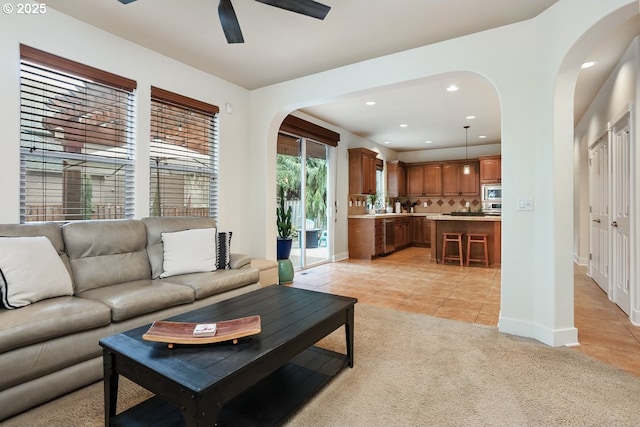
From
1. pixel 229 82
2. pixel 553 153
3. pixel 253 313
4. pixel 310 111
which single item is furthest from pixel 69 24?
pixel 553 153

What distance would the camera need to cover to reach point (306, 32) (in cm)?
303

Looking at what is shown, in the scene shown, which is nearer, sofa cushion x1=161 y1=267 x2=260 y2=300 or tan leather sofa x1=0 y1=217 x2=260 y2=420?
tan leather sofa x1=0 y1=217 x2=260 y2=420

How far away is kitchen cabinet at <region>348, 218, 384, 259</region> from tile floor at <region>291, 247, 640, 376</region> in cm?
32

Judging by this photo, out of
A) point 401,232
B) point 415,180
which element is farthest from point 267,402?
point 415,180

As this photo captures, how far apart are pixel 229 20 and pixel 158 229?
1.98m

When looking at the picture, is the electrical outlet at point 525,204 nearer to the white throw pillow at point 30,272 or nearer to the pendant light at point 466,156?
the white throw pillow at point 30,272

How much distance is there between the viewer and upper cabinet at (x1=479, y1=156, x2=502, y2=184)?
799cm

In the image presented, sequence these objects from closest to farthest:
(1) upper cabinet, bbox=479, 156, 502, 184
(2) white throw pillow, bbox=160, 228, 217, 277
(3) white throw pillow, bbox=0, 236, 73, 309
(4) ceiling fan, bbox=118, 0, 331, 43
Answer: (3) white throw pillow, bbox=0, 236, 73, 309, (4) ceiling fan, bbox=118, 0, 331, 43, (2) white throw pillow, bbox=160, 228, 217, 277, (1) upper cabinet, bbox=479, 156, 502, 184

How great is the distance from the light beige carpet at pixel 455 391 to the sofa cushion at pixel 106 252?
91 cm

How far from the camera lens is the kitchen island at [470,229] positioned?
5980 millimetres

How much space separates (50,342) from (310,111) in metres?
4.67

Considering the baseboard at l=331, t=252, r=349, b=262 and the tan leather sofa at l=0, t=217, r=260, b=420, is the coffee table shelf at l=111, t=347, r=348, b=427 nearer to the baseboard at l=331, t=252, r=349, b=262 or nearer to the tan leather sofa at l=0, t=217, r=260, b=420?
the tan leather sofa at l=0, t=217, r=260, b=420

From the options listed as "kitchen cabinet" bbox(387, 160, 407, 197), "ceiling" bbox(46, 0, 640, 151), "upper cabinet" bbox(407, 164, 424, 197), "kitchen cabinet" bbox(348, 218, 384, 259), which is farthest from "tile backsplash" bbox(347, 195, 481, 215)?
"ceiling" bbox(46, 0, 640, 151)

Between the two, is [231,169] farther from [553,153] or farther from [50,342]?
[553,153]
